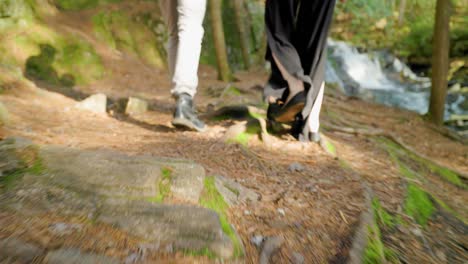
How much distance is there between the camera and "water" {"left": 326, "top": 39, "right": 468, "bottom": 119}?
8.72m

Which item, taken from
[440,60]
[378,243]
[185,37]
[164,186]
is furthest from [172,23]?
[440,60]

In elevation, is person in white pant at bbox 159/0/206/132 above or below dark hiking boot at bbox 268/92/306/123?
above

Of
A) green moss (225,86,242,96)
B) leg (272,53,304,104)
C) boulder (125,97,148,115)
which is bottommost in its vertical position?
boulder (125,97,148,115)

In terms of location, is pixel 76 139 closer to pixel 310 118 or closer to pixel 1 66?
pixel 310 118

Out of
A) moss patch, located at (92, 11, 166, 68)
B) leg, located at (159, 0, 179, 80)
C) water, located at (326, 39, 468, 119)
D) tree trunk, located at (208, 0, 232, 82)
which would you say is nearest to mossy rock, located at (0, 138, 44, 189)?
leg, located at (159, 0, 179, 80)

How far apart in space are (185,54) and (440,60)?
546 cm

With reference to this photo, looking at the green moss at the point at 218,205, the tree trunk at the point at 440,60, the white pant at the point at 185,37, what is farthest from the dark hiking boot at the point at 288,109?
the tree trunk at the point at 440,60

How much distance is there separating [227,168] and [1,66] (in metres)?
3.32

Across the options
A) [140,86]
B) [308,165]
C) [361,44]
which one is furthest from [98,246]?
[361,44]

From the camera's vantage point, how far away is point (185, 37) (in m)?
2.59

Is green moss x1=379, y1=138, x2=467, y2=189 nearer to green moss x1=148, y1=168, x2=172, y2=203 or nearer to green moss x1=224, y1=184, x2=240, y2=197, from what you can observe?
green moss x1=224, y1=184, x2=240, y2=197

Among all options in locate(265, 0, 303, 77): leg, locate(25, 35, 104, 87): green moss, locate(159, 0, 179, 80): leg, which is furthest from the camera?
locate(25, 35, 104, 87): green moss

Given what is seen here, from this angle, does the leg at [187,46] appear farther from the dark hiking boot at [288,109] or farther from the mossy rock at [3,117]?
the mossy rock at [3,117]

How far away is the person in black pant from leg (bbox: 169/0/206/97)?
61 centimetres
